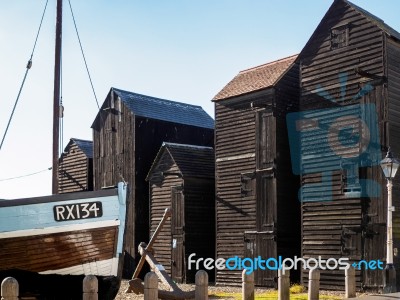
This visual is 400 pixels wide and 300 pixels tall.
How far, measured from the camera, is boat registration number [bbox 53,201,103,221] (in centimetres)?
1534

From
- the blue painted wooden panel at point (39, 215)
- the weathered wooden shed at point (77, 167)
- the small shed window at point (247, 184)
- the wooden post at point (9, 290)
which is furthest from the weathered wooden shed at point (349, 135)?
the weathered wooden shed at point (77, 167)

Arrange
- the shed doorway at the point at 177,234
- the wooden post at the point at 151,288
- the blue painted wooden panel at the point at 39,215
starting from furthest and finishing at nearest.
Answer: the shed doorway at the point at 177,234 < the blue painted wooden panel at the point at 39,215 < the wooden post at the point at 151,288

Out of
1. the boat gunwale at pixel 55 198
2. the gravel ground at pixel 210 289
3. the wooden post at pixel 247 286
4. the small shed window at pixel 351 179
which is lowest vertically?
the gravel ground at pixel 210 289

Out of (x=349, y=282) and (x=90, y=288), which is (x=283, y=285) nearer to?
(x=349, y=282)

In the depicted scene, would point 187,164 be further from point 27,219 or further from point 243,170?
point 27,219

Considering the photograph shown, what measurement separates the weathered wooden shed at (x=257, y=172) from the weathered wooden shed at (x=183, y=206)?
2.19 metres

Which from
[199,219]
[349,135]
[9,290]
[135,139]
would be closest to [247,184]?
[199,219]

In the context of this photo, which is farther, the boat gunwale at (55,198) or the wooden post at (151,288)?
the boat gunwale at (55,198)

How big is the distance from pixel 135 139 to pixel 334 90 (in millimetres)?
12430

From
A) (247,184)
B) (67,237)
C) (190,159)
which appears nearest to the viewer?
(67,237)

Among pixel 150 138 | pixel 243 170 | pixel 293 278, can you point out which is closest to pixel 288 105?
pixel 243 170

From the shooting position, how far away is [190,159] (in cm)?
2886

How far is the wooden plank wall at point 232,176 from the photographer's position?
81.6 ft

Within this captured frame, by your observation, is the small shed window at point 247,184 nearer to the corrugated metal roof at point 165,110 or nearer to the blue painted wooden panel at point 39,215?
the corrugated metal roof at point 165,110
